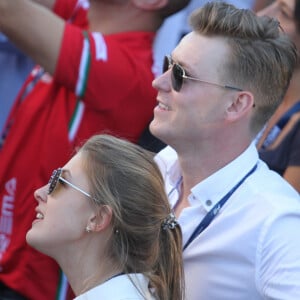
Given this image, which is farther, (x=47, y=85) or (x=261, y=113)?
(x=47, y=85)

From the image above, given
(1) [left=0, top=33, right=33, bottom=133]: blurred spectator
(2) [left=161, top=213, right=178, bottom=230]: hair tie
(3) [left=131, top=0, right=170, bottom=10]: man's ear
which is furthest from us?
(1) [left=0, top=33, right=33, bottom=133]: blurred spectator

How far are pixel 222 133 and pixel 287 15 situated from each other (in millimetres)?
1036

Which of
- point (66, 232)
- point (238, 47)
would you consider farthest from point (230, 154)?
point (66, 232)

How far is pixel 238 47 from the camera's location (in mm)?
2432

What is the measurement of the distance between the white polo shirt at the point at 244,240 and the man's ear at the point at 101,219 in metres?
0.27

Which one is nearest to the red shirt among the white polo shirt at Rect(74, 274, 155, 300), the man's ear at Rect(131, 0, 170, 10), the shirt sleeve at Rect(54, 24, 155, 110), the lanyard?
the shirt sleeve at Rect(54, 24, 155, 110)

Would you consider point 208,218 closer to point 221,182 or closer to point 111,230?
point 221,182

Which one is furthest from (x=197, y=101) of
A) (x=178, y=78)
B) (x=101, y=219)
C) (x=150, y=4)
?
(x=150, y=4)

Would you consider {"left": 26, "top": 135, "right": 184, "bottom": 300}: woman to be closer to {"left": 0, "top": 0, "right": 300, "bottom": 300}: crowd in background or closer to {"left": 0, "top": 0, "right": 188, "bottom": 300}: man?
{"left": 0, "top": 0, "right": 300, "bottom": 300}: crowd in background

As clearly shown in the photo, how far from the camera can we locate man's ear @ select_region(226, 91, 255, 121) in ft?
7.97

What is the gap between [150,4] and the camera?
318 centimetres

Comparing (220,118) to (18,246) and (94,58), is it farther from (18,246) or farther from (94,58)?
(18,246)

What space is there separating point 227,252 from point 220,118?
15.0 inches

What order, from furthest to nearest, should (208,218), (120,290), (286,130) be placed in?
(286,130)
(208,218)
(120,290)
